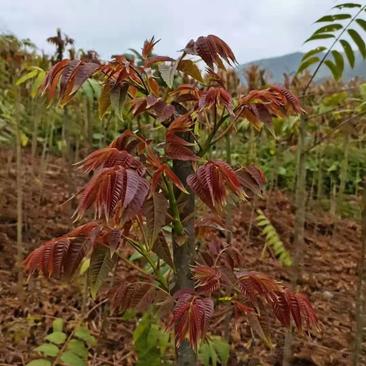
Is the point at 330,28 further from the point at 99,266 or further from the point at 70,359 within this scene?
the point at 70,359

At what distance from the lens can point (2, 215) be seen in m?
2.65

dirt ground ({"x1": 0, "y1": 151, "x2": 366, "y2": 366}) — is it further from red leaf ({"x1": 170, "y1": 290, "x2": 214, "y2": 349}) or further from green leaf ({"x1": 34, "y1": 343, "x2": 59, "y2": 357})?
red leaf ({"x1": 170, "y1": 290, "x2": 214, "y2": 349})

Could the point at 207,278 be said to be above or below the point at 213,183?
below

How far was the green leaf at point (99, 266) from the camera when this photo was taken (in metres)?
0.78

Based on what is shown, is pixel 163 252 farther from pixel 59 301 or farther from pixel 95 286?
pixel 59 301

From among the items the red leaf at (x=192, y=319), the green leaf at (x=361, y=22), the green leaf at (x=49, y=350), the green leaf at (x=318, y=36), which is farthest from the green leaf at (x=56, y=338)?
the green leaf at (x=361, y=22)

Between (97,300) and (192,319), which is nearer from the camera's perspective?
(192,319)

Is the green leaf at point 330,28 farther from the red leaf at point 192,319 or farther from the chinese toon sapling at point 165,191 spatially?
the red leaf at point 192,319

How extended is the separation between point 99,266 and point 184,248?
0.19m

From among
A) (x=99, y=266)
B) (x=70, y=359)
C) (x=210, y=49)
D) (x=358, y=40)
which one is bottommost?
(x=70, y=359)

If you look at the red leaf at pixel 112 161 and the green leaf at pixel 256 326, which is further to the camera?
the green leaf at pixel 256 326

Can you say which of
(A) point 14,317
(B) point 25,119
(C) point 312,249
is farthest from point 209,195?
(B) point 25,119

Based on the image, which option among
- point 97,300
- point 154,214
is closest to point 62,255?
point 154,214

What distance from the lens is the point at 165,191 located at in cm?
87
